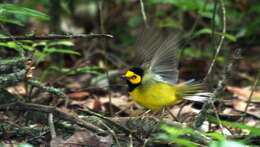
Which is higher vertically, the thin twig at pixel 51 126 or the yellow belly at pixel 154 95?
the yellow belly at pixel 154 95

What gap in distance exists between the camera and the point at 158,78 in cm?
346

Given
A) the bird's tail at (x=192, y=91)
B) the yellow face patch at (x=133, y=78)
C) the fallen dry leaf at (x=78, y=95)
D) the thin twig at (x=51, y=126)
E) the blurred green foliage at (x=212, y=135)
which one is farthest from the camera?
the fallen dry leaf at (x=78, y=95)

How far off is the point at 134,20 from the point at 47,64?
6.24ft

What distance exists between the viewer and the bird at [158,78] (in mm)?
3266

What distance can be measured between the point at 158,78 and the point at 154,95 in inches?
9.9

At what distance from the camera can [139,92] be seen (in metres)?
3.29

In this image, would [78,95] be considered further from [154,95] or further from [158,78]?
[154,95]

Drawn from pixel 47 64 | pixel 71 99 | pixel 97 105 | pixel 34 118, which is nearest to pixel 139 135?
pixel 34 118

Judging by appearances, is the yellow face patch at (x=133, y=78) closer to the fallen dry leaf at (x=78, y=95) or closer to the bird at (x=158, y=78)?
the bird at (x=158, y=78)

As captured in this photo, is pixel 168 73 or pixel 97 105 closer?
pixel 168 73

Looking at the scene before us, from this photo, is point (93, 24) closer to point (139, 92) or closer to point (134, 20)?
point (134, 20)

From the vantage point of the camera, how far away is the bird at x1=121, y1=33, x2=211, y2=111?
10.7ft

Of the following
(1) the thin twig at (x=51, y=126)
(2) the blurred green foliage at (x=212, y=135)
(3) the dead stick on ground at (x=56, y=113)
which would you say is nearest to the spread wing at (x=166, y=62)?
(3) the dead stick on ground at (x=56, y=113)

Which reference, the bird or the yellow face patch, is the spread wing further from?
the yellow face patch
